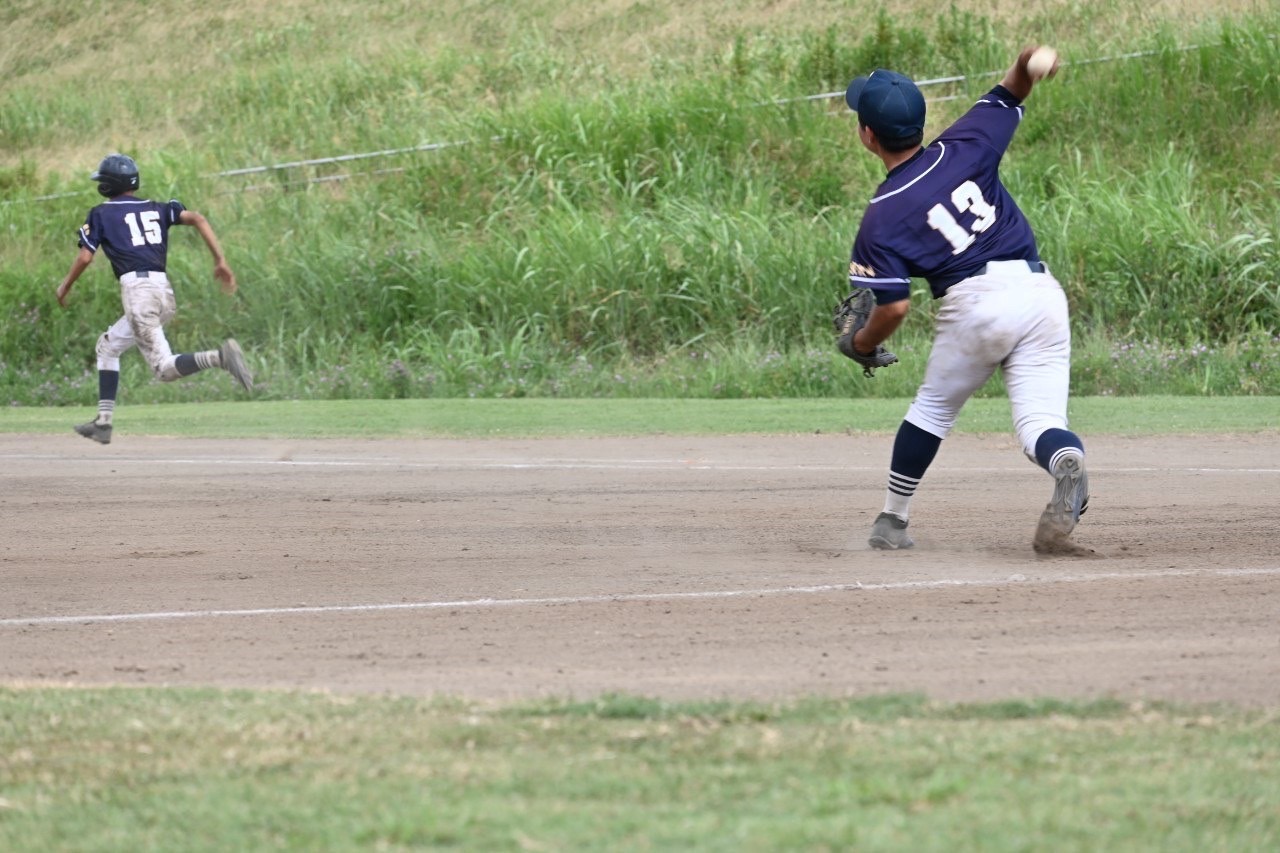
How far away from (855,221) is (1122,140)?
13.2 ft

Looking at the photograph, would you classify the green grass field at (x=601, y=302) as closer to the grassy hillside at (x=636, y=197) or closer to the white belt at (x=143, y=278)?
the grassy hillside at (x=636, y=197)

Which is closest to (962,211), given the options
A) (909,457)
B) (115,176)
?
(909,457)

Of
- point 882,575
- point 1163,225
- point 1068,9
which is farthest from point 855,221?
point 882,575

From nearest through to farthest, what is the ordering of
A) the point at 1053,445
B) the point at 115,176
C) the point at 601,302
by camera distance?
the point at 1053,445 < the point at 115,176 < the point at 601,302

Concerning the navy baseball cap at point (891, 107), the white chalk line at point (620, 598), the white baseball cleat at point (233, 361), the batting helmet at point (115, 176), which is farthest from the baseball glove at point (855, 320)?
the batting helmet at point (115, 176)

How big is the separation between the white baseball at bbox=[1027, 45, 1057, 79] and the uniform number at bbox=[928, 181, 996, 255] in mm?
563

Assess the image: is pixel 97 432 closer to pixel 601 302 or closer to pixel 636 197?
pixel 601 302

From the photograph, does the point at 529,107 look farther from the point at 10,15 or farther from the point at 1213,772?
the point at 1213,772

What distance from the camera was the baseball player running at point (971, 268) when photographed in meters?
6.63

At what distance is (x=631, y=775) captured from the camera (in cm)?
359

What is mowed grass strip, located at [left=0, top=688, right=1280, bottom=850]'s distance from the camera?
3.19 metres

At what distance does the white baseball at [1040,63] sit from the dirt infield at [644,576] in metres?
1.99

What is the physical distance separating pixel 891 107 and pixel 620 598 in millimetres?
2222

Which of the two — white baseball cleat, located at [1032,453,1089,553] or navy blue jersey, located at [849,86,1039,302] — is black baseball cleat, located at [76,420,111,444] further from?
white baseball cleat, located at [1032,453,1089,553]
